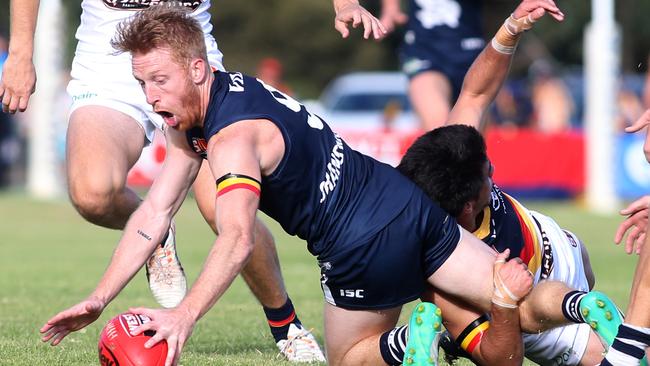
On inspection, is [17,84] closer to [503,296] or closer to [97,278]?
[503,296]

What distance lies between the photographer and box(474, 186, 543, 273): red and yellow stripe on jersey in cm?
554

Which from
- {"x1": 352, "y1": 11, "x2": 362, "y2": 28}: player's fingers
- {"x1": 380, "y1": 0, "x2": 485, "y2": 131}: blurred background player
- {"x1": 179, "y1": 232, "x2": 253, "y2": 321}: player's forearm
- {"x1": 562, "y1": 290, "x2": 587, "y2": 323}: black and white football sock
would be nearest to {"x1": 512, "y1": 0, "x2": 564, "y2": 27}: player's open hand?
{"x1": 352, "y1": 11, "x2": 362, "y2": 28}: player's fingers

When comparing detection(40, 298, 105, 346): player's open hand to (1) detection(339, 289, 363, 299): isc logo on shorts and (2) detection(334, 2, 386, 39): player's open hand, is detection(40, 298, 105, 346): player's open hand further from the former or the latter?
(2) detection(334, 2, 386, 39): player's open hand

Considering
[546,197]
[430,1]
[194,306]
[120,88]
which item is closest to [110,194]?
[120,88]

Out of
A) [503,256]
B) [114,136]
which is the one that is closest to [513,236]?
[503,256]

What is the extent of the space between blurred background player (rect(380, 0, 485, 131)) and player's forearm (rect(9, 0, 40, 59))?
3.49 meters

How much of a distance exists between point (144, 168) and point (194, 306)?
48.6ft

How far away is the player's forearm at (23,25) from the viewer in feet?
19.5

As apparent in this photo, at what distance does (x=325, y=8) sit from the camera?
4394 centimetres

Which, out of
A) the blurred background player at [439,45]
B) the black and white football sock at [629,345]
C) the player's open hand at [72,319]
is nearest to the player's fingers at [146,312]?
the player's open hand at [72,319]

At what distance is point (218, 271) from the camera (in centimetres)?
430

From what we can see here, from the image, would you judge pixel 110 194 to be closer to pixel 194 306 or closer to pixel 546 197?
pixel 194 306

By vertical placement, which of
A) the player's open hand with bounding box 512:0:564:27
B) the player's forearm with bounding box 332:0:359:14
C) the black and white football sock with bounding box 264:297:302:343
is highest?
the player's open hand with bounding box 512:0:564:27

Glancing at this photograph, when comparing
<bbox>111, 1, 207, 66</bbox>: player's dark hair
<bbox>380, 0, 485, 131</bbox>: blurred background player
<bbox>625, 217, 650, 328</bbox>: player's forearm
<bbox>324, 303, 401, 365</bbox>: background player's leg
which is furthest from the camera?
<bbox>380, 0, 485, 131</bbox>: blurred background player
